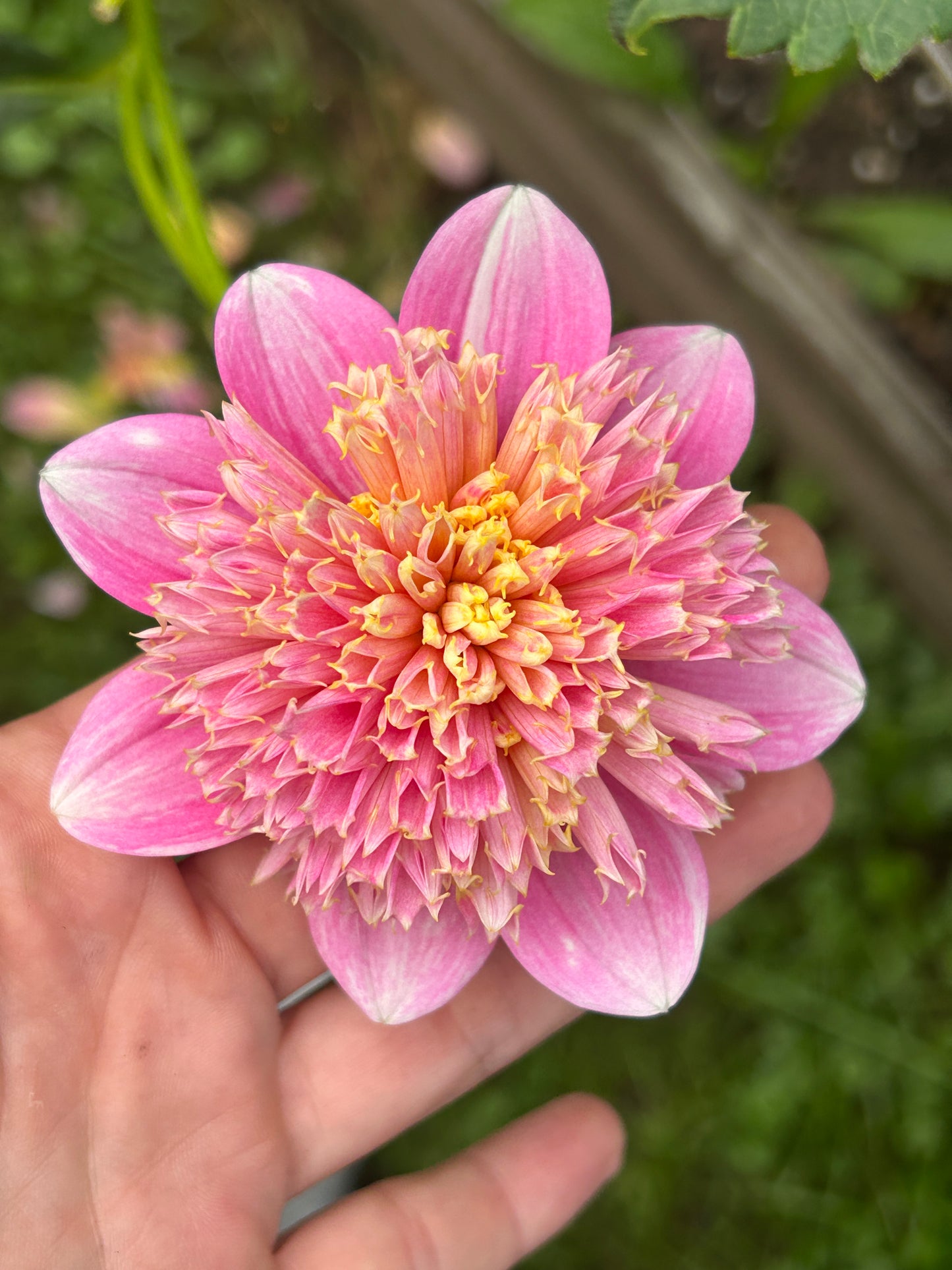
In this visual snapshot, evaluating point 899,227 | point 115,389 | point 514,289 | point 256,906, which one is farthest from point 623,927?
point 115,389

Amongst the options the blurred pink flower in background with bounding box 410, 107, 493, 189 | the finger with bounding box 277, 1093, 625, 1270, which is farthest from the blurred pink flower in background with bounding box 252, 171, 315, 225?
the finger with bounding box 277, 1093, 625, 1270

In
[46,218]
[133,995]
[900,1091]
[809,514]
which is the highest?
[46,218]

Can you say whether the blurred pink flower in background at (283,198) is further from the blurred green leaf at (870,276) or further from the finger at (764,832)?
the finger at (764,832)

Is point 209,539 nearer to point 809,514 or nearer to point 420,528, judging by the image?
point 420,528

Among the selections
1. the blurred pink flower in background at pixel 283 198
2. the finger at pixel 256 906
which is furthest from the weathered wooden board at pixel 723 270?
the finger at pixel 256 906

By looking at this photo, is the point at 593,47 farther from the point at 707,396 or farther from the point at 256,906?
the point at 256,906

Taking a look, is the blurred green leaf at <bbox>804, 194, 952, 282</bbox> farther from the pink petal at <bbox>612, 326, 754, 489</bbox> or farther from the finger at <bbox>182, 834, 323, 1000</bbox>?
the finger at <bbox>182, 834, 323, 1000</bbox>

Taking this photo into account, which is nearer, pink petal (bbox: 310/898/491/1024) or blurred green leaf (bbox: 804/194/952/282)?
pink petal (bbox: 310/898/491/1024)

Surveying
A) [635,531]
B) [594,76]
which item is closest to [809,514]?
[594,76]
